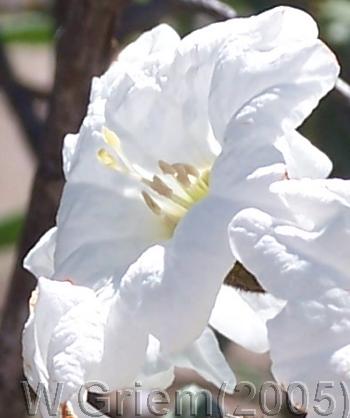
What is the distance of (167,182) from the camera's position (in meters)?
0.89

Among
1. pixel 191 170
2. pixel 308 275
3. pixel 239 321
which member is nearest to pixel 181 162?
pixel 191 170

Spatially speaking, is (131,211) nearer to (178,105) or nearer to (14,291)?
(178,105)

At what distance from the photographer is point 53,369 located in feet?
2.39

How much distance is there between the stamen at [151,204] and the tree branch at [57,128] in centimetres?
26

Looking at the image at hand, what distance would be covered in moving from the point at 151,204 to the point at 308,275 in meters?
0.25

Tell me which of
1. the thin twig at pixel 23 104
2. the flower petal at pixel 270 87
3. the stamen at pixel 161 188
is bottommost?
the thin twig at pixel 23 104

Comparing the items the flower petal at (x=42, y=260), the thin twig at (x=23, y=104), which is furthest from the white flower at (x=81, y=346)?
the thin twig at (x=23, y=104)

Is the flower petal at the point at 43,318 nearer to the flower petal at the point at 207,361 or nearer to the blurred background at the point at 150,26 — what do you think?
the flower petal at the point at 207,361

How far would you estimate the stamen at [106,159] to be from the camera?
34.9 inches

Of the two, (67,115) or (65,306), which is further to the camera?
(67,115)

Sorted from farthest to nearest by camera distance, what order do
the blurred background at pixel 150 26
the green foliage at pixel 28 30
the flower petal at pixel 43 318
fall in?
the green foliage at pixel 28 30 → the blurred background at pixel 150 26 → the flower petal at pixel 43 318

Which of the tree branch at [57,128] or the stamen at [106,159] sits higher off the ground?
the stamen at [106,159]

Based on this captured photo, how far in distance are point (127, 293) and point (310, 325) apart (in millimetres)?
142

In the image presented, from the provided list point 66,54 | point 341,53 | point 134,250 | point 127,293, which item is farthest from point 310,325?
point 341,53
